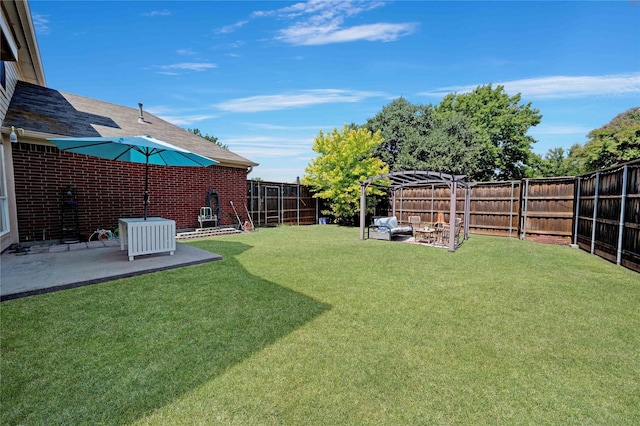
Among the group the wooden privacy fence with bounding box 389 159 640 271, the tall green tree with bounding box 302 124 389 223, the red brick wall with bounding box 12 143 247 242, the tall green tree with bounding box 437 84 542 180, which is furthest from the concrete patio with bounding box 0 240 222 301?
the tall green tree with bounding box 437 84 542 180

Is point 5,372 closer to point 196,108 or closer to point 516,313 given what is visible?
point 516,313

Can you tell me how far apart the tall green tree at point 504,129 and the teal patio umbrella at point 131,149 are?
22125mm

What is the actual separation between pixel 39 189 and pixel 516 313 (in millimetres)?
10359

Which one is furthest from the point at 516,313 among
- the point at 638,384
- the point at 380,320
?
the point at 380,320

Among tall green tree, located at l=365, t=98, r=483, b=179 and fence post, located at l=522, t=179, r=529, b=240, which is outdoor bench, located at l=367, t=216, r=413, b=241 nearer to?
fence post, located at l=522, t=179, r=529, b=240

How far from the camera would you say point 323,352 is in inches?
105

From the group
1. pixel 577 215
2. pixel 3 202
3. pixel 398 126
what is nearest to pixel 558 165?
pixel 398 126

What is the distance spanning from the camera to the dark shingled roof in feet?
24.6

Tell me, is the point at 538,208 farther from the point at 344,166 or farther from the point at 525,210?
the point at 344,166

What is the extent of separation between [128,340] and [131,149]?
16.7 ft

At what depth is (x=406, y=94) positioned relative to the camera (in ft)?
63.5

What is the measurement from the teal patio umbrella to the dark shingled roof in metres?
2.42

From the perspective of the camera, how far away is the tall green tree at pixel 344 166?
44.5 feet

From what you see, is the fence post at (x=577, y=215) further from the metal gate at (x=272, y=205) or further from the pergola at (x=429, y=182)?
the metal gate at (x=272, y=205)
